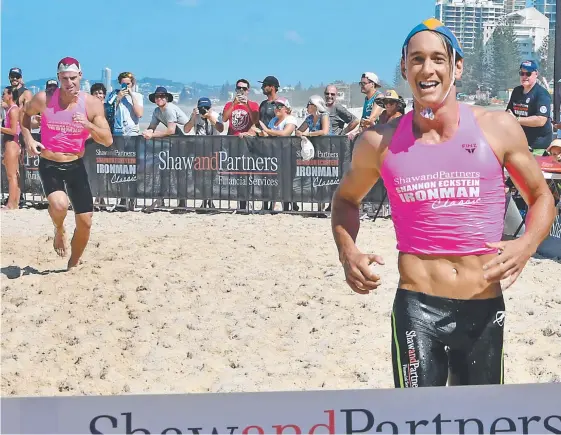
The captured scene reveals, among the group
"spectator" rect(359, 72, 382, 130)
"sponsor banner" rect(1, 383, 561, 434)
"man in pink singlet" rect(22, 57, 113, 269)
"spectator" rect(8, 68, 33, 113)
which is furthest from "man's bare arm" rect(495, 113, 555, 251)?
"spectator" rect(8, 68, 33, 113)

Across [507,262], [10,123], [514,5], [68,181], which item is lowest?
[507,262]

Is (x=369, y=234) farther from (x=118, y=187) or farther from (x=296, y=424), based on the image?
(x=296, y=424)

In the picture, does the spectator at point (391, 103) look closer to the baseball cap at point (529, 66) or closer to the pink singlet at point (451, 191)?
the baseball cap at point (529, 66)

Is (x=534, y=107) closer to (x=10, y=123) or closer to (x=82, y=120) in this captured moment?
(x=82, y=120)

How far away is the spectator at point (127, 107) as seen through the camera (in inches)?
532

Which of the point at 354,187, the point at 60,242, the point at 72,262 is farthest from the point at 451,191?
the point at 60,242

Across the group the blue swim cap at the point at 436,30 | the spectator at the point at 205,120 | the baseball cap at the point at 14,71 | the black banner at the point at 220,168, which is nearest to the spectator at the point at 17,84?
the baseball cap at the point at 14,71

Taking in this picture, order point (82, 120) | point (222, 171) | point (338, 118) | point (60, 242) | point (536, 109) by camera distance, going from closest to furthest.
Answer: point (82, 120)
point (60, 242)
point (536, 109)
point (338, 118)
point (222, 171)

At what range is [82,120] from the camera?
8.67 meters

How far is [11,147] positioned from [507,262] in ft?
41.3

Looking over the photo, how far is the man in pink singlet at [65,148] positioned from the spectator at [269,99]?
4202 mm

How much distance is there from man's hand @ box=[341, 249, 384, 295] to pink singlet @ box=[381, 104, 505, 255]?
28 cm

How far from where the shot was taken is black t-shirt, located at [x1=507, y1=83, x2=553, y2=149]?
10148 mm

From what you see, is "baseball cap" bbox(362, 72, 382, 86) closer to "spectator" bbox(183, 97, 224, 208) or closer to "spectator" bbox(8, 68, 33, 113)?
"spectator" bbox(183, 97, 224, 208)
